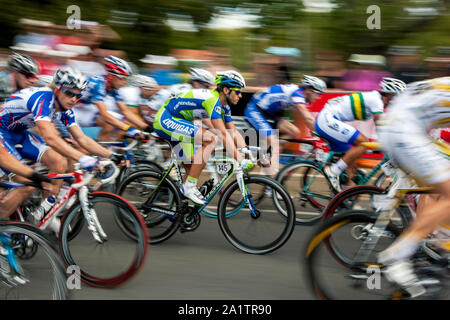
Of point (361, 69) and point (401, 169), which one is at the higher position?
point (361, 69)

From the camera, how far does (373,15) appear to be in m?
9.83

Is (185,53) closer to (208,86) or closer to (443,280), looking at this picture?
(208,86)

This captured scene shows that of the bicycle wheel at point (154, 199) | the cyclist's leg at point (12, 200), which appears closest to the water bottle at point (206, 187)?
the bicycle wheel at point (154, 199)

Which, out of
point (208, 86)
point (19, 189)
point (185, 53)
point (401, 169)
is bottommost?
point (401, 169)

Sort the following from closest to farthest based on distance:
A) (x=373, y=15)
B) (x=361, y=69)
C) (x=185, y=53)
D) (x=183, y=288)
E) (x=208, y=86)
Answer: (x=183, y=288), (x=208, y=86), (x=361, y=69), (x=373, y=15), (x=185, y=53)

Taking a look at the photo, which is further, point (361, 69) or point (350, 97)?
point (361, 69)

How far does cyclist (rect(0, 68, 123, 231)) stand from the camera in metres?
4.65

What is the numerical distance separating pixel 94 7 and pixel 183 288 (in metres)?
7.69

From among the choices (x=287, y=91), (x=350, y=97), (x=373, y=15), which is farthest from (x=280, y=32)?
(x=350, y=97)

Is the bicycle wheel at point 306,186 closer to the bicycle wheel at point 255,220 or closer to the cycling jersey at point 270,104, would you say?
the cycling jersey at point 270,104

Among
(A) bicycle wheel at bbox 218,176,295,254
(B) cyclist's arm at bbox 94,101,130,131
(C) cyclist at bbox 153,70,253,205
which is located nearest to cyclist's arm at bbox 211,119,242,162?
(C) cyclist at bbox 153,70,253,205

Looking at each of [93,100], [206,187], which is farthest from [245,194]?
[93,100]

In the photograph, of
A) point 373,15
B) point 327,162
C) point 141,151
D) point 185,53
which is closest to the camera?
point 327,162

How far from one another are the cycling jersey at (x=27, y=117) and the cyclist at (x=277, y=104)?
311 cm
